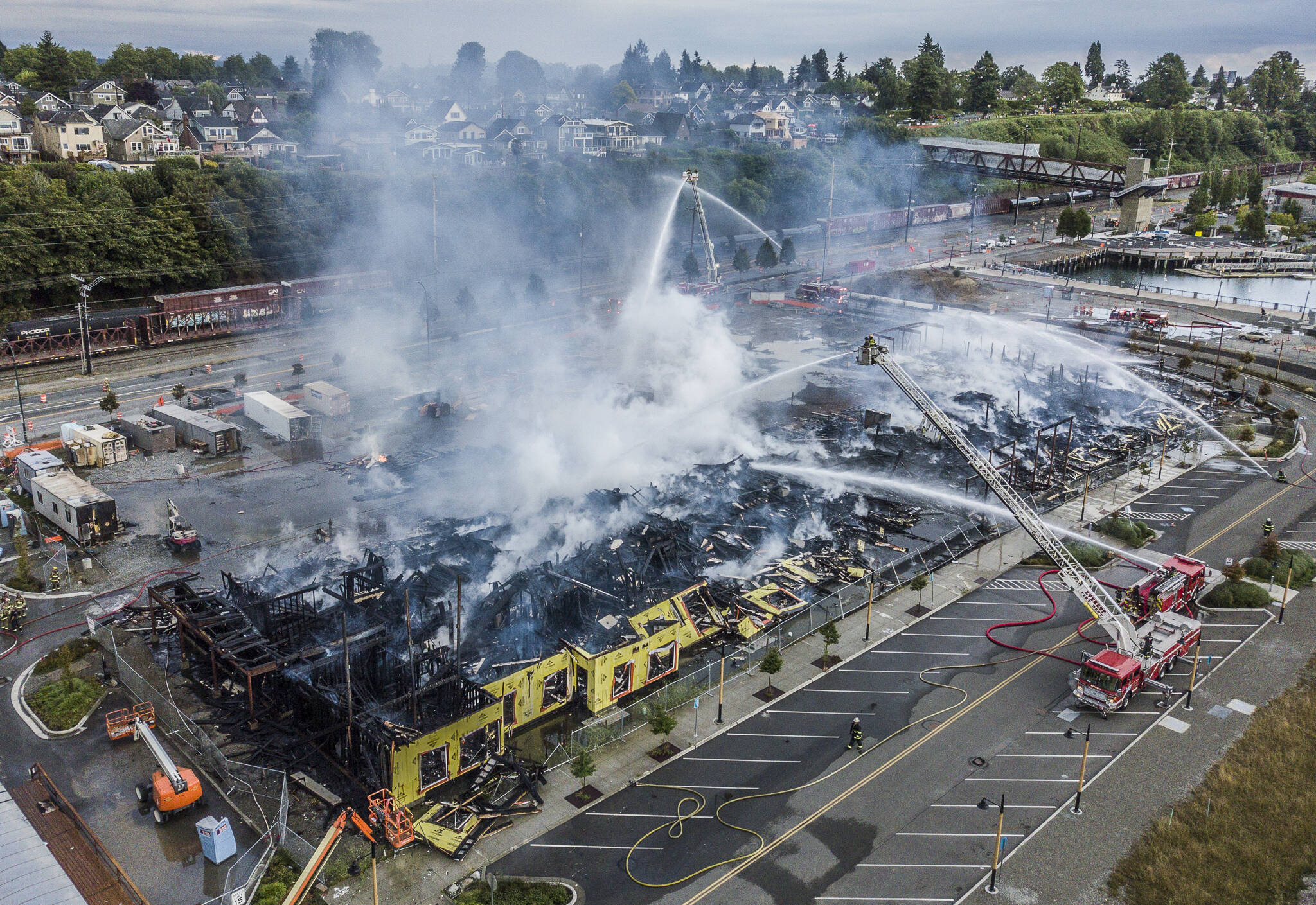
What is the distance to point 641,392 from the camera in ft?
188

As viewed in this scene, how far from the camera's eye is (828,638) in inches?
1254

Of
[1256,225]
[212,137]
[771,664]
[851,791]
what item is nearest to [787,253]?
[1256,225]

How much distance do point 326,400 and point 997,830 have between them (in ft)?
A: 132

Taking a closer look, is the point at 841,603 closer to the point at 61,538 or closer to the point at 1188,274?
the point at 61,538

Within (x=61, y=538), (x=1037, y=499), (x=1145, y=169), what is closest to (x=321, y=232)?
(x=61, y=538)

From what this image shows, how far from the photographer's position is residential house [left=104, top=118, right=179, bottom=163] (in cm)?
10612

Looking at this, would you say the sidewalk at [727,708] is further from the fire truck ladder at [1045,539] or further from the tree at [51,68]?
the tree at [51,68]

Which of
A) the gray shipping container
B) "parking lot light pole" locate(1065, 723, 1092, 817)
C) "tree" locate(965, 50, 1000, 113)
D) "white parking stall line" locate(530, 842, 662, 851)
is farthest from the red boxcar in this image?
"tree" locate(965, 50, 1000, 113)

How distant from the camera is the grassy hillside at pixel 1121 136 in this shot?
586 feet

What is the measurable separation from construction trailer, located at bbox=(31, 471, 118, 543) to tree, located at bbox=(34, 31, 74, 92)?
116 metres

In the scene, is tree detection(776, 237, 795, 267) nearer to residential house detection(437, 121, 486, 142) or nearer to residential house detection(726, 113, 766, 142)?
residential house detection(437, 121, 486, 142)

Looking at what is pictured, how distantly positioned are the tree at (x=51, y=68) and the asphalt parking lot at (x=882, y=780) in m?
144

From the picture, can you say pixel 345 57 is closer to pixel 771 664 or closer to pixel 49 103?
pixel 49 103

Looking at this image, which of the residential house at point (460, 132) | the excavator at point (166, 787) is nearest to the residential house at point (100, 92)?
the residential house at point (460, 132)
